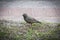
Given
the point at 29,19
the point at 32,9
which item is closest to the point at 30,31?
the point at 29,19

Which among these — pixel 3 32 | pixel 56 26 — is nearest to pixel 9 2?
pixel 3 32

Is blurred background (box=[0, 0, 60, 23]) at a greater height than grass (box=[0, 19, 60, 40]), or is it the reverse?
blurred background (box=[0, 0, 60, 23])

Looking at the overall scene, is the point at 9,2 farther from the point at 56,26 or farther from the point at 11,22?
the point at 56,26

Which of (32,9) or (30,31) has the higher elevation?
(32,9)

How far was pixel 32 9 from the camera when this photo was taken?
8.23 feet

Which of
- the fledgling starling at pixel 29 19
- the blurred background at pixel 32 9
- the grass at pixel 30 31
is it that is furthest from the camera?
the blurred background at pixel 32 9

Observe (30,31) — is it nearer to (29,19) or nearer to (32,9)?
(29,19)

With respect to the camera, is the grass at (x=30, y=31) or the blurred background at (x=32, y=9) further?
the blurred background at (x=32, y=9)

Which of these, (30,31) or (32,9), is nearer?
(30,31)

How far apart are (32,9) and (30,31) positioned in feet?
1.33

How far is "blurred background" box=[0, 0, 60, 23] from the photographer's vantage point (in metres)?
2.41

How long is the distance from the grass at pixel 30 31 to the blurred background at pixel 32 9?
12cm

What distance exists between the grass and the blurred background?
121 millimetres

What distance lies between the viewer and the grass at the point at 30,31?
84.9 inches
